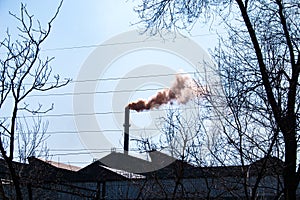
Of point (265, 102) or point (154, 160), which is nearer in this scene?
point (265, 102)

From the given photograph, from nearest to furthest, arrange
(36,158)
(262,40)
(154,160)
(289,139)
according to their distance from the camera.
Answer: (289,139) → (262,40) → (154,160) → (36,158)

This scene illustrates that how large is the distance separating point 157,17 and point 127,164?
52.3 ft

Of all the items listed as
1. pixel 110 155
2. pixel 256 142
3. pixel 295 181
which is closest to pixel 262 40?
pixel 256 142

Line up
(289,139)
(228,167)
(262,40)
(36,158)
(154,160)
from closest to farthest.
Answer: (289,139)
(262,40)
(228,167)
(154,160)
(36,158)

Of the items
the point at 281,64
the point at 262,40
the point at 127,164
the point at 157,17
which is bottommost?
the point at 127,164

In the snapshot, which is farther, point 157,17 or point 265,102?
point 157,17

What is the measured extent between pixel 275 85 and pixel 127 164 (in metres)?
17.1

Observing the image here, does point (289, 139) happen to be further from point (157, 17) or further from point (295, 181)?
point (157, 17)

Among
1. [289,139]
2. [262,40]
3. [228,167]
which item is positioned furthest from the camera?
[228,167]

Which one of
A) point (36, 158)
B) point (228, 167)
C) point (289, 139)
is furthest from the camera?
point (36, 158)

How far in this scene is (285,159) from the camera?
5383 mm

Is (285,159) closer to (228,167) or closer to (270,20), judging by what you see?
(228,167)

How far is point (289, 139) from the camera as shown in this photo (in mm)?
5211

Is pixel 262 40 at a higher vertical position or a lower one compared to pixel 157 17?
lower
